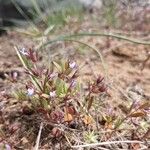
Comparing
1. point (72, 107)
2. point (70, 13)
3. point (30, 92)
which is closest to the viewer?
point (30, 92)

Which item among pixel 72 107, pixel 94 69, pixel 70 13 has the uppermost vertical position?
pixel 70 13

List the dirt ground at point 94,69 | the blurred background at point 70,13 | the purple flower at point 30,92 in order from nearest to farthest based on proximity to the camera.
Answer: the purple flower at point 30,92, the dirt ground at point 94,69, the blurred background at point 70,13

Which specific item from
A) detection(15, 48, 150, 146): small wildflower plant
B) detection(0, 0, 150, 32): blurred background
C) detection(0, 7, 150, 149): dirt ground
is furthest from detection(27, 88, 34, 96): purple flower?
detection(0, 0, 150, 32): blurred background

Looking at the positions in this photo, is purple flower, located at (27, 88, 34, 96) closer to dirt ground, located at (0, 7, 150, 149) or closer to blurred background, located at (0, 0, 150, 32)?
dirt ground, located at (0, 7, 150, 149)

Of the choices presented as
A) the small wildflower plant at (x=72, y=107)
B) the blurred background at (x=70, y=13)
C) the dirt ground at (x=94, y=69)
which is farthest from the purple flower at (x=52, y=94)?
the blurred background at (x=70, y=13)

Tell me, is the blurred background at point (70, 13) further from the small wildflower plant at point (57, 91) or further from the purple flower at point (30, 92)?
the purple flower at point (30, 92)

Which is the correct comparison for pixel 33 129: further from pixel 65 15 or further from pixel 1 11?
pixel 1 11

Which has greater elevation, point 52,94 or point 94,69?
point 94,69

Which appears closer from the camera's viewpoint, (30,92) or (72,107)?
(30,92)

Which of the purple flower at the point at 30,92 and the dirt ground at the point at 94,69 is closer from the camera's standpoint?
the purple flower at the point at 30,92

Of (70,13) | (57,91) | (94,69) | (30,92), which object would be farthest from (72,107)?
(70,13)

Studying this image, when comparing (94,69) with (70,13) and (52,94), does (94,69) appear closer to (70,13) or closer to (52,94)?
(52,94)
